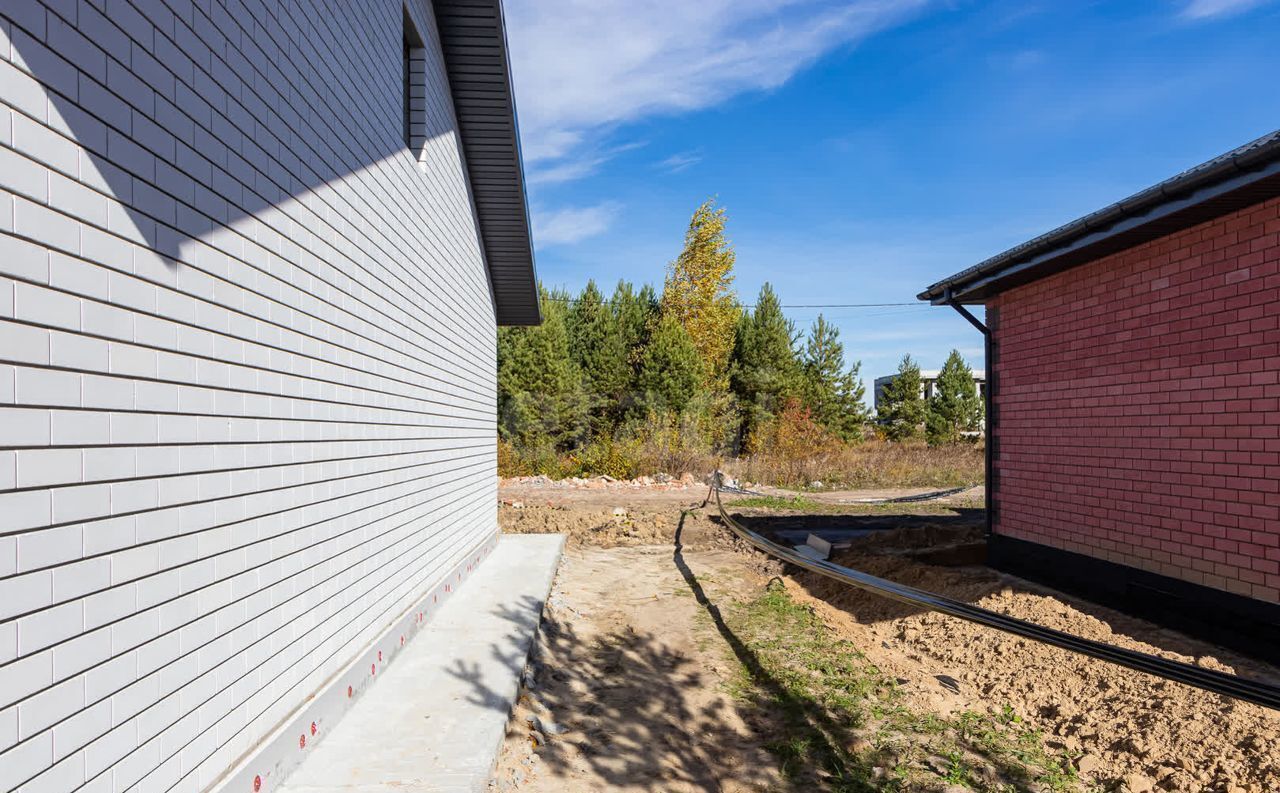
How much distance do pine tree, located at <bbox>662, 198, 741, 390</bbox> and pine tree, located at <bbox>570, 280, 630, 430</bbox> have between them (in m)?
3.54

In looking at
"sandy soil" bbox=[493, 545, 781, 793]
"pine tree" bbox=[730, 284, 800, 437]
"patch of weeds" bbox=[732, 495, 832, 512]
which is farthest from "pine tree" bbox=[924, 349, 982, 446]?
"sandy soil" bbox=[493, 545, 781, 793]

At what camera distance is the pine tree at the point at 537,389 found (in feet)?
90.5

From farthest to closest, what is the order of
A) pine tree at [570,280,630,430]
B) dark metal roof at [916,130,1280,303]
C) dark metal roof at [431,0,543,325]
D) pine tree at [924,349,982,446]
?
pine tree at [924,349,982,446]
pine tree at [570,280,630,430]
dark metal roof at [431,0,543,325]
dark metal roof at [916,130,1280,303]

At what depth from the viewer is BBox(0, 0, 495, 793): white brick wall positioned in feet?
7.21

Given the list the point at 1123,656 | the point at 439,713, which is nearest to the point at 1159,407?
the point at 1123,656

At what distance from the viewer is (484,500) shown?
32.5 feet

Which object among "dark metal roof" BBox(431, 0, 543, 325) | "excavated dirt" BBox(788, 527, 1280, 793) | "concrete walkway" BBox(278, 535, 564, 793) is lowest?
"excavated dirt" BBox(788, 527, 1280, 793)

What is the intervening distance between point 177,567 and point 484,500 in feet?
23.2

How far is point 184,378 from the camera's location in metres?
2.97

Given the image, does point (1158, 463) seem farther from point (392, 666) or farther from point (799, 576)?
point (392, 666)

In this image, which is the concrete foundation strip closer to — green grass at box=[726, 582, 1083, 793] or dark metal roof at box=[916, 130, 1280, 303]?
green grass at box=[726, 582, 1083, 793]

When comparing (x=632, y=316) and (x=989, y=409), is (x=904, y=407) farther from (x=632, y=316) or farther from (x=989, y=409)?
(x=989, y=409)

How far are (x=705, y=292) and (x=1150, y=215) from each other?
2907cm

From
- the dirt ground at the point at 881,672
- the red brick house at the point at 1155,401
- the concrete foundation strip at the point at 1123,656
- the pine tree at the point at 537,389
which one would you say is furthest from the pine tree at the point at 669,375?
the concrete foundation strip at the point at 1123,656
